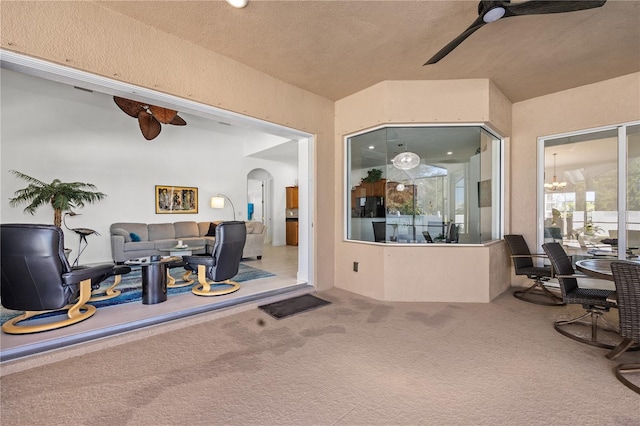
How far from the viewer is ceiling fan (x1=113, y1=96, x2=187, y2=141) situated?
136 inches

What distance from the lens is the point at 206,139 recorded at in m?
7.73

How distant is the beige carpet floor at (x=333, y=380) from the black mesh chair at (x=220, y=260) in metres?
0.79

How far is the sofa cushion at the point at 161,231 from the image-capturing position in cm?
650

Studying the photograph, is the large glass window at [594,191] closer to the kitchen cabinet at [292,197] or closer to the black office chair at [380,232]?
the black office chair at [380,232]

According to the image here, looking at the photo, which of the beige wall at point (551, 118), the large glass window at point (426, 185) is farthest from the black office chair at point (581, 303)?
the beige wall at point (551, 118)

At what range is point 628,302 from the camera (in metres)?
1.94

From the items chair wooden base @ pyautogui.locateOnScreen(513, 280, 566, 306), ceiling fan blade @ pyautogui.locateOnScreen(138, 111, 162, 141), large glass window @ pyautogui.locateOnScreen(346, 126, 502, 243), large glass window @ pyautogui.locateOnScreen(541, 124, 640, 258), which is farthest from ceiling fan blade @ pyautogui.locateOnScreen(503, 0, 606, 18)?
ceiling fan blade @ pyautogui.locateOnScreen(138, 111, 162, 141)

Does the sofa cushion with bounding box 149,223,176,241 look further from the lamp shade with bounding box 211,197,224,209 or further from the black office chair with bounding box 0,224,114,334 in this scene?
the black office chair with bounding box 0,224,114,334

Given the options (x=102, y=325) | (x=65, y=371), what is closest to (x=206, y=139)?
(x=102, y=325)

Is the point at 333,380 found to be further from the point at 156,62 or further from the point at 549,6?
the point at 156,62

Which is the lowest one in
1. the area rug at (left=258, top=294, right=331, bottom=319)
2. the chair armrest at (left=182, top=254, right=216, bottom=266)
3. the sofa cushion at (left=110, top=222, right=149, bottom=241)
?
the area rug at (left=258, top=294, right=331, bottom=319)

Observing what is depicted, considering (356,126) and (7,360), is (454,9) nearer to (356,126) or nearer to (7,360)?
(356,126)

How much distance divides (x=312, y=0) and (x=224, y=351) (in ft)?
9.94

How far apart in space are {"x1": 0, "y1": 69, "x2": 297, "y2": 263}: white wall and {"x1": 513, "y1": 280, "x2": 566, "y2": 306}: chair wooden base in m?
6.83
